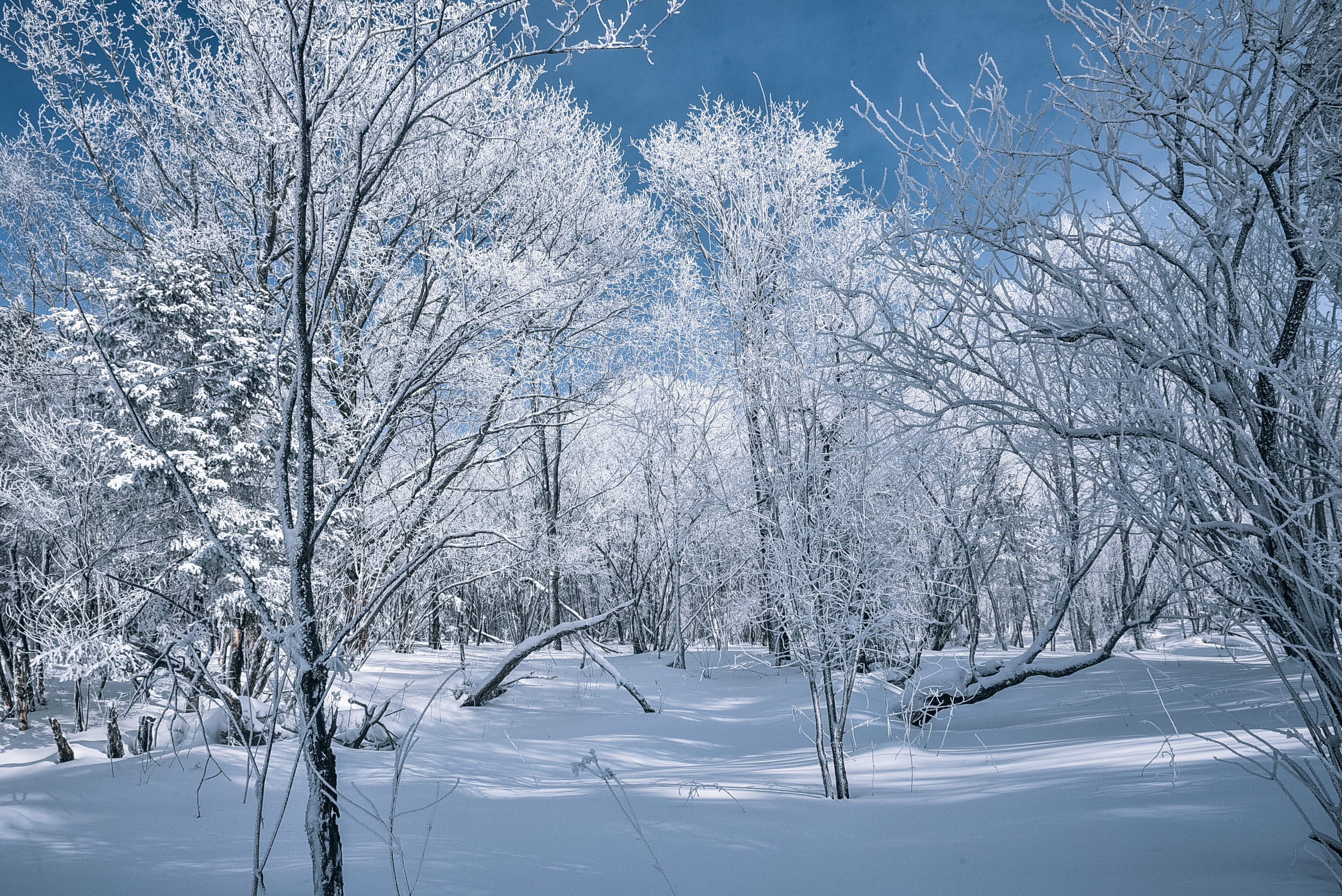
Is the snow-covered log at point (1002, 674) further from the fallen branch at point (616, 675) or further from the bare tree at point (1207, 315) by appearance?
the bare tree at point (1207, 315)

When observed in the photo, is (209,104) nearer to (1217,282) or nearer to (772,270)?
(772,270)

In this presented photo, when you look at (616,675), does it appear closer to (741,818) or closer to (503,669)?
(503,669)

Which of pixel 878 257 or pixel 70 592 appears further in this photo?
pixel 70 592

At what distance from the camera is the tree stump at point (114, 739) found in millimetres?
6734

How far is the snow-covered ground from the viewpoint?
2809mm

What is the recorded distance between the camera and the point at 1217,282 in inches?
120

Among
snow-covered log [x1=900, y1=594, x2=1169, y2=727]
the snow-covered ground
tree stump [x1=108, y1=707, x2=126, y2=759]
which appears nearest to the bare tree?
the snow-covered ground

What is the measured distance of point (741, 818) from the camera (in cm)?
379

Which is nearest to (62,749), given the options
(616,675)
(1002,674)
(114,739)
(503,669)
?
(114,739)

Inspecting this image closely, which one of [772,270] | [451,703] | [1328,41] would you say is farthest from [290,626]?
[451,703]

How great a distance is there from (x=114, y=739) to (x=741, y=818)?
6931 mm

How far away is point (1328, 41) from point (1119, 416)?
1.37 meters

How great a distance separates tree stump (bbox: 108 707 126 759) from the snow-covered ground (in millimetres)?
949

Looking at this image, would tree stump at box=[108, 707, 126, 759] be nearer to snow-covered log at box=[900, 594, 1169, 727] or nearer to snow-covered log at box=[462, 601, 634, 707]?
snow-covered log at box=[462, 601, 634, 707]
